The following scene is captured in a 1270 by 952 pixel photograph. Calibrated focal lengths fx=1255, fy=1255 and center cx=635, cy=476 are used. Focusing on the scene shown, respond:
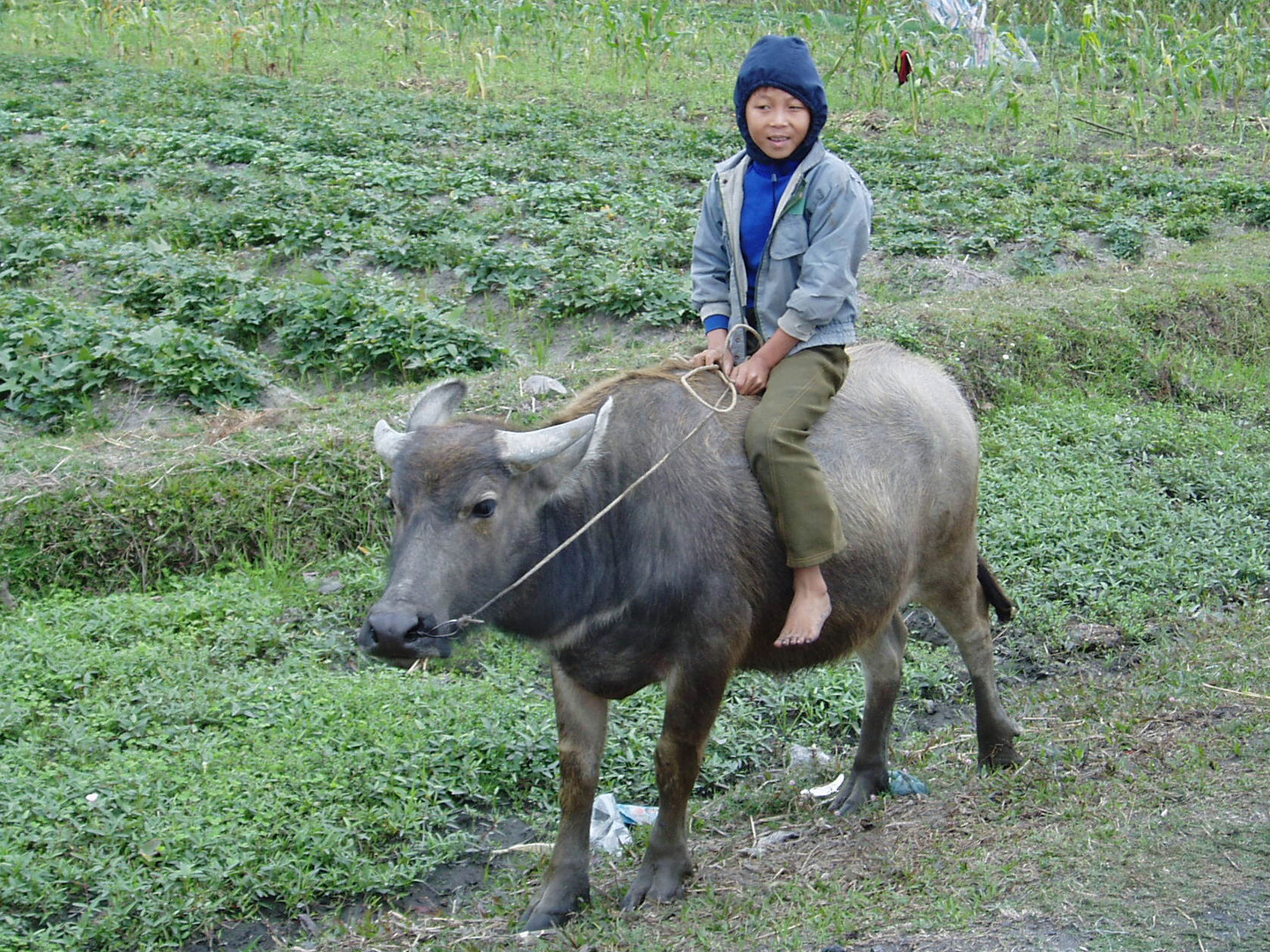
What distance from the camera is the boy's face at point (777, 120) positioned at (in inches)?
134

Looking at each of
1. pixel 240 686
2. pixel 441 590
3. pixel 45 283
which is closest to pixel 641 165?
pixel 45 283

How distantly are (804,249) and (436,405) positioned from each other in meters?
1.11

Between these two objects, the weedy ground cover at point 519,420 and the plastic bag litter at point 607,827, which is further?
the plastic bag litter at point 607,827

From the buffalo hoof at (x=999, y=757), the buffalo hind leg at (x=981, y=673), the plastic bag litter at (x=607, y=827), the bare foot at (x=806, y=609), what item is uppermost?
the bare foot at (x=806, y=609)

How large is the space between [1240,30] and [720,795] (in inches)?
496

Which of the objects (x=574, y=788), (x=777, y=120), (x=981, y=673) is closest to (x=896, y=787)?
(x=981, y=673)

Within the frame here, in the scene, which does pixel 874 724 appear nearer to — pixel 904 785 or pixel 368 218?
pixel 904 785

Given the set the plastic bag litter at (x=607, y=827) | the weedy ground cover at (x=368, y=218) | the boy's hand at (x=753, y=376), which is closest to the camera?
the boy's hand at (x=753, y=376)

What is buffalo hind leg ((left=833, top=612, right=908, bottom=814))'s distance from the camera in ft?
13.4

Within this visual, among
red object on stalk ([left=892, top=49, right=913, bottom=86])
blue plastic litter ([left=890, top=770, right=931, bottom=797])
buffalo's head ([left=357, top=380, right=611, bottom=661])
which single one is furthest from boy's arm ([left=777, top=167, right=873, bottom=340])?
red object on stalk ([left=892, top=49, right=913, bottom=86])

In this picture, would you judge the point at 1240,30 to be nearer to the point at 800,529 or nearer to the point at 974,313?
the point at 974,313

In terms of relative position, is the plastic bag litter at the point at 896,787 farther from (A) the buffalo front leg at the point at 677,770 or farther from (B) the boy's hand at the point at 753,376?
(B) the boy's hand at the point at 753,376

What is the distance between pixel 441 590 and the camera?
296cm

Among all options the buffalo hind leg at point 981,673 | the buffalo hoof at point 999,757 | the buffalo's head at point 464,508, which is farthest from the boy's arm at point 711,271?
the buffalo hoof at point 999,757
